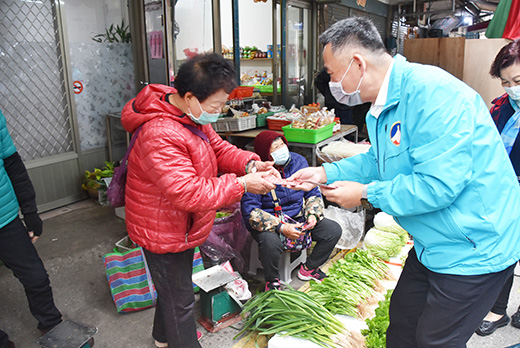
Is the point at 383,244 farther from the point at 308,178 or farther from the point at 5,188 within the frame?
the point at 5,188

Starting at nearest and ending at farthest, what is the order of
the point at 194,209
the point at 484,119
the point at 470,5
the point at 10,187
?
the point at 484,119
the point at 194,209
the point at 10,187
the point at 470,5

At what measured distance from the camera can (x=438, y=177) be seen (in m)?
1.48

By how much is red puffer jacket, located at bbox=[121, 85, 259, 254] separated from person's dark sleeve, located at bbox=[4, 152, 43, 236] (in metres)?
0.84

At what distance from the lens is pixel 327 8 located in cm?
810

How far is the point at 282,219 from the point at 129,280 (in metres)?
1.30

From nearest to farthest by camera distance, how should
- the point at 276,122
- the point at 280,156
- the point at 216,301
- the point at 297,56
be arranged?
the point at 216,301, the point at 280,156, the point at 276,122, the point at 297,56

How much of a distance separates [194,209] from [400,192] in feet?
3.35

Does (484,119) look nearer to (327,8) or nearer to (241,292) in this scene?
(241,292)

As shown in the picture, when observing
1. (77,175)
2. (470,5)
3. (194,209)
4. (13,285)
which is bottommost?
(13,285)

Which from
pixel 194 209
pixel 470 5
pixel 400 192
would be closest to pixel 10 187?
pixel 194 209

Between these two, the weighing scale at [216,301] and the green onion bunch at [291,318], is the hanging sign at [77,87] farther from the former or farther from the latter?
the green onion bunch at [291,318]

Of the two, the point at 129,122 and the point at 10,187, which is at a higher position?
the point at 129,122

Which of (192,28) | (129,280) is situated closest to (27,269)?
(129,280)

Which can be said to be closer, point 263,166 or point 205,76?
point 205,76
